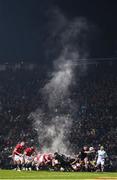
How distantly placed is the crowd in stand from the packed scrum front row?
4960mm

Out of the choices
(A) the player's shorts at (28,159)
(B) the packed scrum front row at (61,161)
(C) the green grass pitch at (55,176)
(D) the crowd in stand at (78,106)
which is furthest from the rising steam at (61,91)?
(C) the green grass pitch at (55,176)

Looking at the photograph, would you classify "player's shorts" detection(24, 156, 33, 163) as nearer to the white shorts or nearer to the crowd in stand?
the white shorts

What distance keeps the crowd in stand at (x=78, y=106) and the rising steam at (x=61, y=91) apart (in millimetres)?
531

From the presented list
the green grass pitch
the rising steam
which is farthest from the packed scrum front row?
the rising steam

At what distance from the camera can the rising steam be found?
34.1 metres

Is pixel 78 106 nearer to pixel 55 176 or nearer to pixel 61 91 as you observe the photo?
pixel 61 91

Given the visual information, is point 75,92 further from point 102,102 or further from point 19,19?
point 19,19

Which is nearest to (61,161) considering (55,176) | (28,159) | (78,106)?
(28,159)

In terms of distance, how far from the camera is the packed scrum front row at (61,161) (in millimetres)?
26781

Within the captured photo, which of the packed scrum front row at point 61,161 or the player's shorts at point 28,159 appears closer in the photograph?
the packed scrum front row at point 61,161

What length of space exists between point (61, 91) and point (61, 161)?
15.1 metres

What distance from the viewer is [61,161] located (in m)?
26.9

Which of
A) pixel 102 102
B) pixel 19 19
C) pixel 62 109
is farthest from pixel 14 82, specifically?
pixel 19 19

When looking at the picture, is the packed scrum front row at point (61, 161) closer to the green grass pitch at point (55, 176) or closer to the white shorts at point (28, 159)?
the white shorts at point (28, 159)
